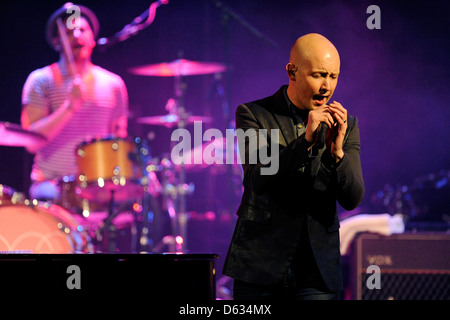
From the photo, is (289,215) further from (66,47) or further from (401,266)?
(66,47)

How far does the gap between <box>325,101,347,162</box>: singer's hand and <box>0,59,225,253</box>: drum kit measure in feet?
10.4

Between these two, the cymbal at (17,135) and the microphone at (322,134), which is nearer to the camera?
the microphone at (322,134)

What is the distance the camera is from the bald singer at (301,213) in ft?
6.29

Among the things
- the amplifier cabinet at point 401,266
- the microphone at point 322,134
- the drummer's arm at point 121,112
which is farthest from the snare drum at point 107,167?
the microphone at point 322,134

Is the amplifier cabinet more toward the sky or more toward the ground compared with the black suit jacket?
more toward the ground

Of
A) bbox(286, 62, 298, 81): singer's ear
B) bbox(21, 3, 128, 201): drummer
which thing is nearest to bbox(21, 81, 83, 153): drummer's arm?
bbox(21, 3, 128, 201): drummer

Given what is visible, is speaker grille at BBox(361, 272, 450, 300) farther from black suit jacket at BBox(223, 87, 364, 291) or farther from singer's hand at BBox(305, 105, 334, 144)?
singer's hand at BBox(305, 105, 334, 144)

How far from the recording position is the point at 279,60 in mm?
6262

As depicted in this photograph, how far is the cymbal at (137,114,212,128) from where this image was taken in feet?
19.7

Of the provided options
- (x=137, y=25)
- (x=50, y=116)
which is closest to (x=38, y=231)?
(x=50, y=116)

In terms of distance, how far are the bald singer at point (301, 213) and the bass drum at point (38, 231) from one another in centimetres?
300

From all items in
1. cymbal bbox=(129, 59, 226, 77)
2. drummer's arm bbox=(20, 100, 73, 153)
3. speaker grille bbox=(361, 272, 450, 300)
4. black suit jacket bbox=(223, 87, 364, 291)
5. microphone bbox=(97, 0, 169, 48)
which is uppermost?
microphone bbox=(97, 0, 169, 48)

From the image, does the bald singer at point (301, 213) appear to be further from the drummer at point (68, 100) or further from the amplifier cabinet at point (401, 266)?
the drummer at point (68, 100)

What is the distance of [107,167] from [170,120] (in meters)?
0.89
